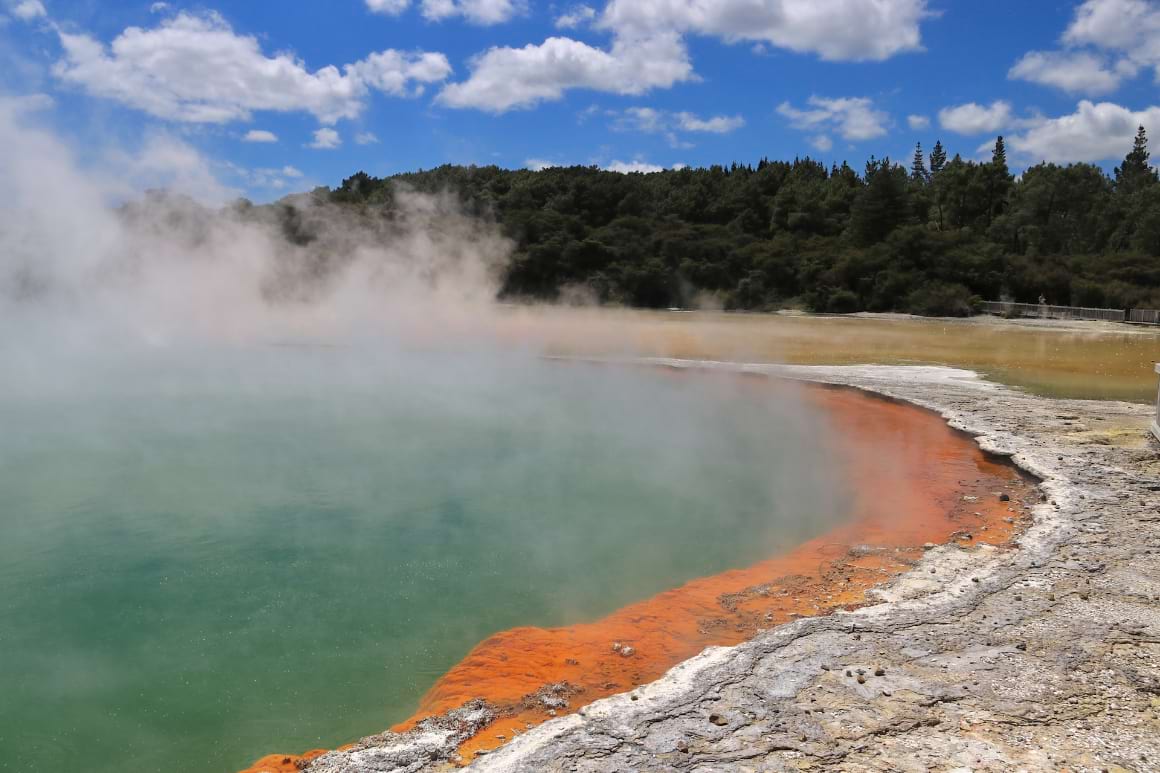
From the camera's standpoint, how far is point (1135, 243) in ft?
128

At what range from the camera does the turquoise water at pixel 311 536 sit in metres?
3.52

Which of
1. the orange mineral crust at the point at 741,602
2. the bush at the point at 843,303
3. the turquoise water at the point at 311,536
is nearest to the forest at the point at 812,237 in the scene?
the bush at the point at 843,303

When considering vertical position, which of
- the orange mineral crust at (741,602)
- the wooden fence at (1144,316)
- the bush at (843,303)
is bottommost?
the orange mineral crust at (741,602)

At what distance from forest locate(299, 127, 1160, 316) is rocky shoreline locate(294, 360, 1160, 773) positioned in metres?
19.5

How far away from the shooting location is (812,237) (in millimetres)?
41781

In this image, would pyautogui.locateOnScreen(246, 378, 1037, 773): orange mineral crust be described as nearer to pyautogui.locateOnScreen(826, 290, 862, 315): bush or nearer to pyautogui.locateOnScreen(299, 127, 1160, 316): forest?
pyautogui.locateOnScreen(299, 127, 1160, 316): forest

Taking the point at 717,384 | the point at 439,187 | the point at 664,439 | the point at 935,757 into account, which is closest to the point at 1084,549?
the point at 935,757

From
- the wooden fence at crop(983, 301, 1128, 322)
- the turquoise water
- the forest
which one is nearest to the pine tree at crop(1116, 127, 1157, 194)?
the forest

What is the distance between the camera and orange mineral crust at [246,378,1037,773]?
360 centimetres

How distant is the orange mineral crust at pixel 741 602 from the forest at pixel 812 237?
1788 cm

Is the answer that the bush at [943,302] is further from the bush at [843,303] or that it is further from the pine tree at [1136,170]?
the pine tree at [1136,170]

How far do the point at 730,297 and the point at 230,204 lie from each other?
22.4 m

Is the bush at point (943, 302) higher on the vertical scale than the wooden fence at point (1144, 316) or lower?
higher

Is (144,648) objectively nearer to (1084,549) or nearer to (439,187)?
(1084,549)
